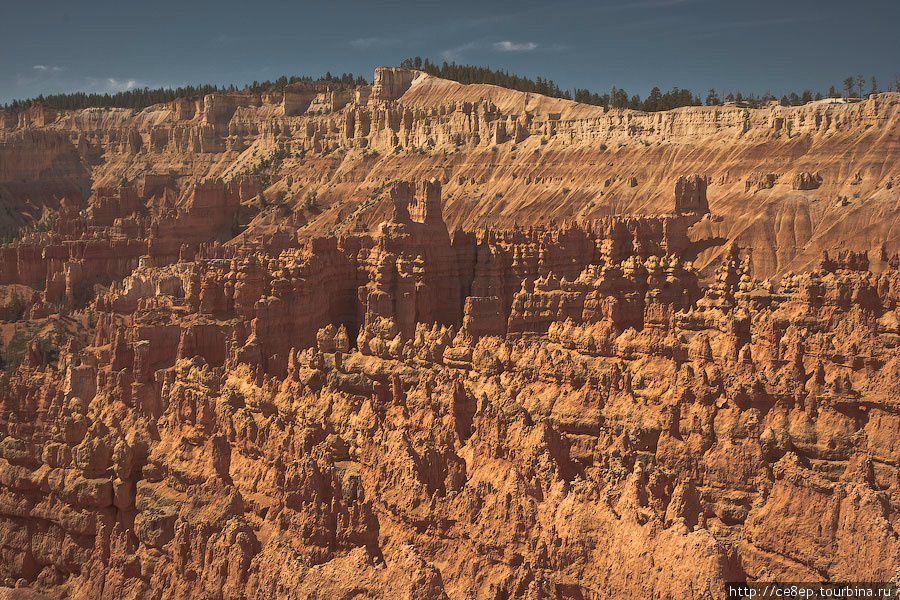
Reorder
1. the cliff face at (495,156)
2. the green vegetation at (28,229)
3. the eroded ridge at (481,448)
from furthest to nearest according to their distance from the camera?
the green vegetation at (28,229)
the cliff face at (495,156)
the eroded ridge at (481,448)

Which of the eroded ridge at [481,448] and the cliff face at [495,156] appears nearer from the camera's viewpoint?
the eroded ridge at [481,448]

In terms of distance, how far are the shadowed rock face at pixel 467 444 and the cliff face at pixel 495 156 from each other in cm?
2929

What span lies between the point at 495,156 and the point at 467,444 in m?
85.1

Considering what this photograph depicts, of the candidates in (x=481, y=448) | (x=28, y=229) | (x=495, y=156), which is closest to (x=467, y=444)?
(x=481, y=448)

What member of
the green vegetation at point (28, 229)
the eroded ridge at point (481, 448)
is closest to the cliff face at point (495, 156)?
the green vegetation at point (28, 229)

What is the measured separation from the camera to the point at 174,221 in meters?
84.9

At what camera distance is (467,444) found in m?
19.3

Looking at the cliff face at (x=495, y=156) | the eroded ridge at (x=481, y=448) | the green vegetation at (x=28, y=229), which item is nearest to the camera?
the eroded ridge at (x=481, y=448)

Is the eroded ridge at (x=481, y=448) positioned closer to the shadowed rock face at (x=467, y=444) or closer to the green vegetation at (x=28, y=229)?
the shadowed rock face at (x=467, y=444)

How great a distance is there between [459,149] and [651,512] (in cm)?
9500

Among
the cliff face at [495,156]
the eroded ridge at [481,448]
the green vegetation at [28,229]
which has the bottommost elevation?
the eroded ridge at [481,448]

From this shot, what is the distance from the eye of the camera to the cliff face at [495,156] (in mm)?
66494

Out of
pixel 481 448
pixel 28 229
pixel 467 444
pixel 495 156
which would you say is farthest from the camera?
pixel 28 229

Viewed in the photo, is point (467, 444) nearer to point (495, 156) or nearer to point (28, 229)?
point (495, 156)
